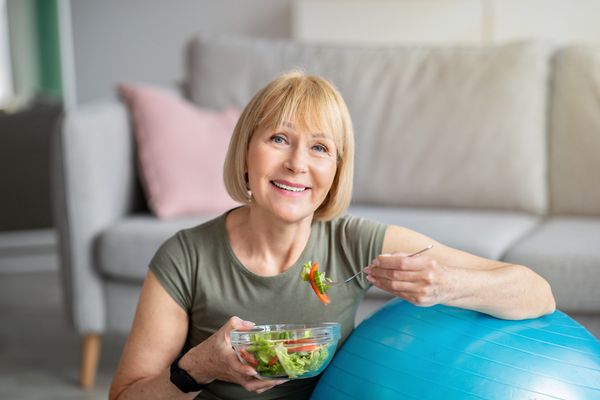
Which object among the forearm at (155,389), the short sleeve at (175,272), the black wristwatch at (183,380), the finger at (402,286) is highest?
the finger at (402,286)

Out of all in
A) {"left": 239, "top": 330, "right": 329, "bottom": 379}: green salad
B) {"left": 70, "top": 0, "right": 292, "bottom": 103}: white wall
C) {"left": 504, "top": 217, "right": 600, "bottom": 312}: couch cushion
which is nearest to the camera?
{"left": 239, "top": 330, "right": 329, "bottom": 379}: green salad

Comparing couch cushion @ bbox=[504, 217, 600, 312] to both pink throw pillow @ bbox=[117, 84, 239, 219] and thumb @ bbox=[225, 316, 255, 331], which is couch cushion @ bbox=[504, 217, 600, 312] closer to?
pink throw pillow @ bbox=[117, 84, 239, 219]

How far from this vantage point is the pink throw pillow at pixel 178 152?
2.93m

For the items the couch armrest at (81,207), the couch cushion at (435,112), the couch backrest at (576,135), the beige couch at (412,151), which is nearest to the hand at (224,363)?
the beige couch at (412,151)

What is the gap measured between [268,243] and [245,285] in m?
0.09

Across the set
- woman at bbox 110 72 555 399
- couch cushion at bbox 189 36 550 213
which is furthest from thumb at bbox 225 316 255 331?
couch cushion at bbox 189 36 550 213

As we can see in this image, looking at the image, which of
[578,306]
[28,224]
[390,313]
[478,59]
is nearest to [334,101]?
[390,313]

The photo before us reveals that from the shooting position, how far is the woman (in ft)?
5.02

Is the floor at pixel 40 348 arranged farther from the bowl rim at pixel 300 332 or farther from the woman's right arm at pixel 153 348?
the bowl rim at pixel 300 332

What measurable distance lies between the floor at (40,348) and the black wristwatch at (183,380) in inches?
53.0

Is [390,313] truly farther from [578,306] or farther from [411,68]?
[411,68]

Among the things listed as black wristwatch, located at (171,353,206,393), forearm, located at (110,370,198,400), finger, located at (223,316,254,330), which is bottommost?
forearm, located at (110,370,198,400)

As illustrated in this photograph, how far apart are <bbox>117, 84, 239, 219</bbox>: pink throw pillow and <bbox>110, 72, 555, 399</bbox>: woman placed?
122cm

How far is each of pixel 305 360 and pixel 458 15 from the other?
2941 mm
